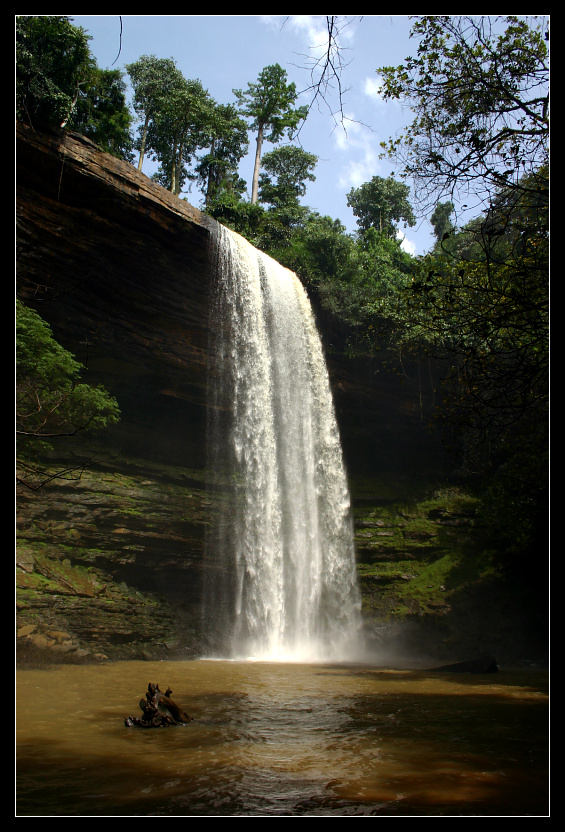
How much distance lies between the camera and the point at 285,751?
5.46 m

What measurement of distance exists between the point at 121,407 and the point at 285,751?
14628 mm

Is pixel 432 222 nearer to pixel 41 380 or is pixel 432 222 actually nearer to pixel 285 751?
pixel 41 380

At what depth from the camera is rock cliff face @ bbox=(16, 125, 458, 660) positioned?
1383 centimetres

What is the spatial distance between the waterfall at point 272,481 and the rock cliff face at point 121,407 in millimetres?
711

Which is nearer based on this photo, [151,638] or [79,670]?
[79,670]

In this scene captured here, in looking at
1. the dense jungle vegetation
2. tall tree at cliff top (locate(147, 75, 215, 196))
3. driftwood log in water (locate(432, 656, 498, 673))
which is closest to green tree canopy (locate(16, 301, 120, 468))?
the dense jungle vegetation

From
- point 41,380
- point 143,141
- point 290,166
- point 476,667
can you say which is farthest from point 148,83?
point 476,667

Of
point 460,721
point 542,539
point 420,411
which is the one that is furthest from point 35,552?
point 420,411

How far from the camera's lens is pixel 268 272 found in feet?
62.5

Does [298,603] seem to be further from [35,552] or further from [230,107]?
[230,107]

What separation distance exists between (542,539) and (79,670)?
12052mm

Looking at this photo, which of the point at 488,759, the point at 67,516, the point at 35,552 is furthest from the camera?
the point at 67,516

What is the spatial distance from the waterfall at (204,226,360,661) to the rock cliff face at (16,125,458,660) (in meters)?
0.71

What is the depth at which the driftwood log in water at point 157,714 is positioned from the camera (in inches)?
251
